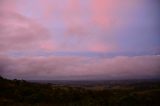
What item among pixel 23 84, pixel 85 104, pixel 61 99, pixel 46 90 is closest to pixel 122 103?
pixel 85 104

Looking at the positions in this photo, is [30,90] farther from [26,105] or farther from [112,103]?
[112,103]

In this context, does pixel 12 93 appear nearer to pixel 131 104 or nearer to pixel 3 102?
pixel 3 102

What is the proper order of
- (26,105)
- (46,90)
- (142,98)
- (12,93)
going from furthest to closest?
(46,90) → (12,93) → (142,98) → (26,105)

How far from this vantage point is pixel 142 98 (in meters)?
33.8

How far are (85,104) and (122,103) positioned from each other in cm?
377

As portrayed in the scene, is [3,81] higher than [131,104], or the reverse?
[3,81]

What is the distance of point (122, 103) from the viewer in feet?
99.3

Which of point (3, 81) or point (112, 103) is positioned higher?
point (3, 81)

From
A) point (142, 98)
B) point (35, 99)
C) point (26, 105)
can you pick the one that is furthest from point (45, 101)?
Answer: point (142, 98)

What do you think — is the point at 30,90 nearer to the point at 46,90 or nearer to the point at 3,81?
the point at 46,90

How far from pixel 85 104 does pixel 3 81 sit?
54.0 ft

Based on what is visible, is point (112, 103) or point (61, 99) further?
point (61, 99)

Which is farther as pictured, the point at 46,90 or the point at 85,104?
the point at 46,90

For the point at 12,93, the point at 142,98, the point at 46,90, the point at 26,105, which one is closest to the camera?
the point at 26,105
